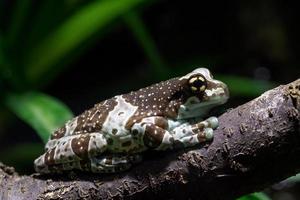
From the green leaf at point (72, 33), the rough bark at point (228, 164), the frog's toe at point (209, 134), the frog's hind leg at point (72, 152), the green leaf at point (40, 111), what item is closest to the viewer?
the rough bark at point (228, 164)

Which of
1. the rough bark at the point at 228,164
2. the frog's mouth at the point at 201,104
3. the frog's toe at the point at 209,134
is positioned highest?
the frog's mouth at the point at 201,104

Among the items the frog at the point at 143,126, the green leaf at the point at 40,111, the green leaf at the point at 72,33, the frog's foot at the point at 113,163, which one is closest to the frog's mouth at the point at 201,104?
the frog at the point at 143,126

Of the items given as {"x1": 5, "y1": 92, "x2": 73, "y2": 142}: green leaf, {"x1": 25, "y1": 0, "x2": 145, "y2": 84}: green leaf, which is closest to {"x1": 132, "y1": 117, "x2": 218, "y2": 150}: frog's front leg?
{"x1": 5, "y1": 92, "x2": 73, "y2": 142}: green leaf

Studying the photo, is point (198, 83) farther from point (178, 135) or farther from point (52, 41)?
point (52, 41)

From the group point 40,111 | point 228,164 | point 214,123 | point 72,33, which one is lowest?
point 228,164

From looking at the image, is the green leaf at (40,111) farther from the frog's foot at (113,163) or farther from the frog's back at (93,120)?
the frog's foot at (113,163)

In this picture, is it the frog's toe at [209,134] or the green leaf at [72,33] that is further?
the green leaf at [72,33]

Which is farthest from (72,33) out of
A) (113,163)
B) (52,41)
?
(113,163)
